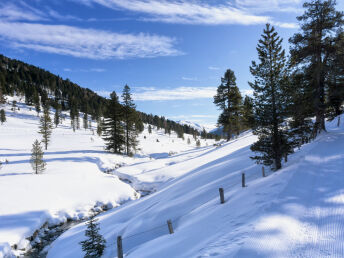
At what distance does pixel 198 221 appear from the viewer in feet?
27.2

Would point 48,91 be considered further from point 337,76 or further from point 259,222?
point 259,222

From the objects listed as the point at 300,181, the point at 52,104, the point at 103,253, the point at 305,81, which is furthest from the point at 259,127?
the point at 52,104

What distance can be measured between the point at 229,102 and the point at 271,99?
897 inches

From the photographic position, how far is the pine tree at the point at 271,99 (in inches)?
452

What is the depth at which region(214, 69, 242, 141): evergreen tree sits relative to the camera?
33406mm

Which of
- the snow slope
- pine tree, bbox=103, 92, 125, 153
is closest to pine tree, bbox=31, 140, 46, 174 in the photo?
pine tree, bbox=103, 92, 125, 153

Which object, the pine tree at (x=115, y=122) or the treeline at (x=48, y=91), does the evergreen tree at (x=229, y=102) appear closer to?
the pine tree at (x=115, y=122)

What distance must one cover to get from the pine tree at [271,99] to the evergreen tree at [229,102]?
849 inches

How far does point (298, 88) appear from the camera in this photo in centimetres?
1388

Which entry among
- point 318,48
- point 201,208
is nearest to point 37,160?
point 201,208

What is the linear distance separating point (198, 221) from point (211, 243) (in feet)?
8.90

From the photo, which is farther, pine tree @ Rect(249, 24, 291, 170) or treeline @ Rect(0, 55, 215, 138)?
treeline @ Rect(0, 55, 215, 138)

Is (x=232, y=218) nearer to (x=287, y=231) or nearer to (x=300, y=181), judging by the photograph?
(x=287, y=231)

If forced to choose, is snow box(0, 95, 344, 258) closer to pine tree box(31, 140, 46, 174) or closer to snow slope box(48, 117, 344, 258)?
snow slope box(48, 117, 344, 258)
